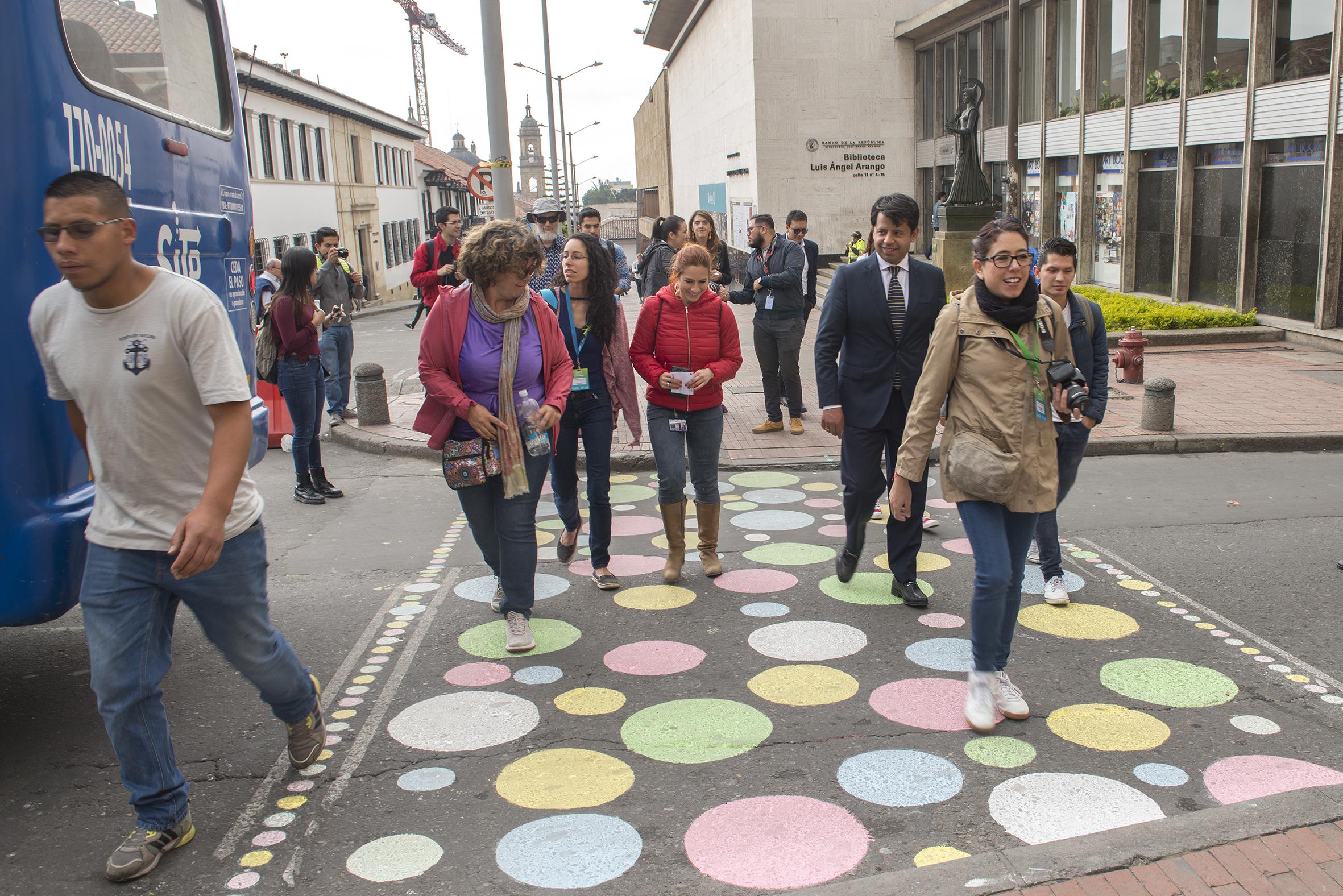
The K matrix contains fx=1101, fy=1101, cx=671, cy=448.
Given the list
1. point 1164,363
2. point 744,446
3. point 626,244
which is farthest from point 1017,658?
point 626,244

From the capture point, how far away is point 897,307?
17.7 ft

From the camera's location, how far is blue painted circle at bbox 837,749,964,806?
3.55 metres

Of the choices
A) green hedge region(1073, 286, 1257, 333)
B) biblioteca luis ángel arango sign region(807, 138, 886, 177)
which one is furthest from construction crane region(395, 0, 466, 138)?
green hedge region(1073, 286, 1257, 333)

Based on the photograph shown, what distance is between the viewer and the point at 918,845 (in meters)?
3.25

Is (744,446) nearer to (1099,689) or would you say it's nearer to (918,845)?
(1099,689)

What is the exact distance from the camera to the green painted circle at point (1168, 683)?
4.26m

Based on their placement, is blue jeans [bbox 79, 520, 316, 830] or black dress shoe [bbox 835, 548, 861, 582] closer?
blue jeans [bbox 79, 520, 316, 830]

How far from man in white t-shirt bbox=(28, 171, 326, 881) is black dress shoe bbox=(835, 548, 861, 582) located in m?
3.28

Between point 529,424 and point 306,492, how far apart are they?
384cm

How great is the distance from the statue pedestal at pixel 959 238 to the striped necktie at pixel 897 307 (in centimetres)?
1205

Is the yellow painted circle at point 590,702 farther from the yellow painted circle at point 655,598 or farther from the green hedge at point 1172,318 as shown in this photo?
the green hedge at point 1172,318

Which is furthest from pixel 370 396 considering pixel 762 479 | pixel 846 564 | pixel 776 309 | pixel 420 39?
pixel 420 39

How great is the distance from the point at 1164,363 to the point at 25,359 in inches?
497

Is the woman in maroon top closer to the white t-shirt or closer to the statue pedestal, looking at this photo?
the white t-shirt
